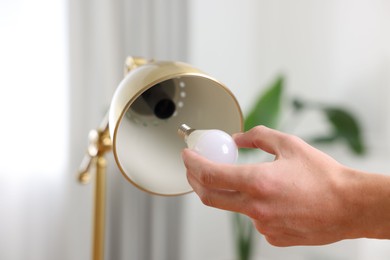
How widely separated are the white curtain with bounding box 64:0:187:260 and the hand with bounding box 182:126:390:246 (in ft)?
4.71

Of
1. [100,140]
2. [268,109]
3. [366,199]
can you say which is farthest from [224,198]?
[268,109]

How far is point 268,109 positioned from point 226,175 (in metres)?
1.46

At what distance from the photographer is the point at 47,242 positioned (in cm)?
189

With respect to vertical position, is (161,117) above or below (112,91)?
above

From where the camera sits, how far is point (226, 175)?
0.51 meters

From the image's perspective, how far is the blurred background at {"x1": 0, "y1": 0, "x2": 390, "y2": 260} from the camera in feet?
5.88

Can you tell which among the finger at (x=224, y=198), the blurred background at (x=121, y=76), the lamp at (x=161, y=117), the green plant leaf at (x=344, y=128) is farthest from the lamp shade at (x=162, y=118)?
the green plant leaf at (x=344, y=128)

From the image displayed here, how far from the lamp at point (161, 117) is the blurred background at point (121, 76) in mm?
1164

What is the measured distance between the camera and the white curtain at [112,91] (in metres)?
1.91

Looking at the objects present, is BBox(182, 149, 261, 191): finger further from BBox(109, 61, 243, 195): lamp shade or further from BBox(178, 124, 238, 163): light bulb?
BBox(109, 61, 243, 195): lamp shade

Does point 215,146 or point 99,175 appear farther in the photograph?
point 99,175

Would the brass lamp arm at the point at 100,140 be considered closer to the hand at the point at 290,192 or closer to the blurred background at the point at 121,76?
the hand at the point at 290,192

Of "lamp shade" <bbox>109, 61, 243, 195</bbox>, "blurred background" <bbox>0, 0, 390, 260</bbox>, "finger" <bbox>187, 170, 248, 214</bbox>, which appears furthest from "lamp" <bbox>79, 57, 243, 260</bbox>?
"blurred background" <bbox>0, 0, 390, 260</bbox>

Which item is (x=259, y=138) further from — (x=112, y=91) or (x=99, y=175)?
(x=112, y=91)
